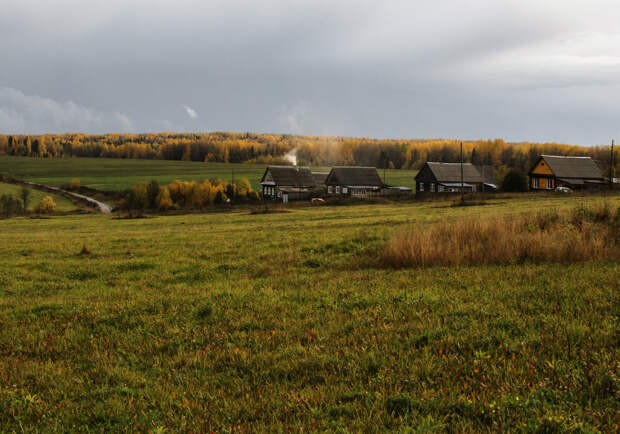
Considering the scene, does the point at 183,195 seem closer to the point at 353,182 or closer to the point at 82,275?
the point at 353,182

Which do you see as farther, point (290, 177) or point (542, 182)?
point (290, 177)

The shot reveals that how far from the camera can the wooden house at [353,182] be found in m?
84.5

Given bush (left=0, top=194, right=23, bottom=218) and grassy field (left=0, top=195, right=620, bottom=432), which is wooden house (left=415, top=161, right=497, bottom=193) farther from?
grassy field (left=0, top=195, right=620, bottom=432)

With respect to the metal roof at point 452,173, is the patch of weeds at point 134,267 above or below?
below

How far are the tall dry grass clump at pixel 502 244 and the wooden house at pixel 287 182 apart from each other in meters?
71.3

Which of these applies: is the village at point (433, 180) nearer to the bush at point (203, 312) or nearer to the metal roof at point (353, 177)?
the metal roof at point (353, 177)

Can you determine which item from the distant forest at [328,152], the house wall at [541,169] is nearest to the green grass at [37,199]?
the house wall at [541,169]

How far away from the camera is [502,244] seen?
1177 cm

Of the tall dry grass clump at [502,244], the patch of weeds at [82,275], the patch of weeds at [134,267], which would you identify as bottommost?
the patch of weeds at [82,275]

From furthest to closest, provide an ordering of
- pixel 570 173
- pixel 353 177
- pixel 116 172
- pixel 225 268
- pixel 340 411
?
pixel 116 172 < pixel 353 177 < pixel 570 173 < pixel 225 268 < pixel 340 411

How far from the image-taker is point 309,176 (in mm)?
91438

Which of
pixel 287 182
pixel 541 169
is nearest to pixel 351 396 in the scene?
pixel 541 169

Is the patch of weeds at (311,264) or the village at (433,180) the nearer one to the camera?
the patch of weeds at (311,264)

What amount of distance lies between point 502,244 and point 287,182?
7709cm
